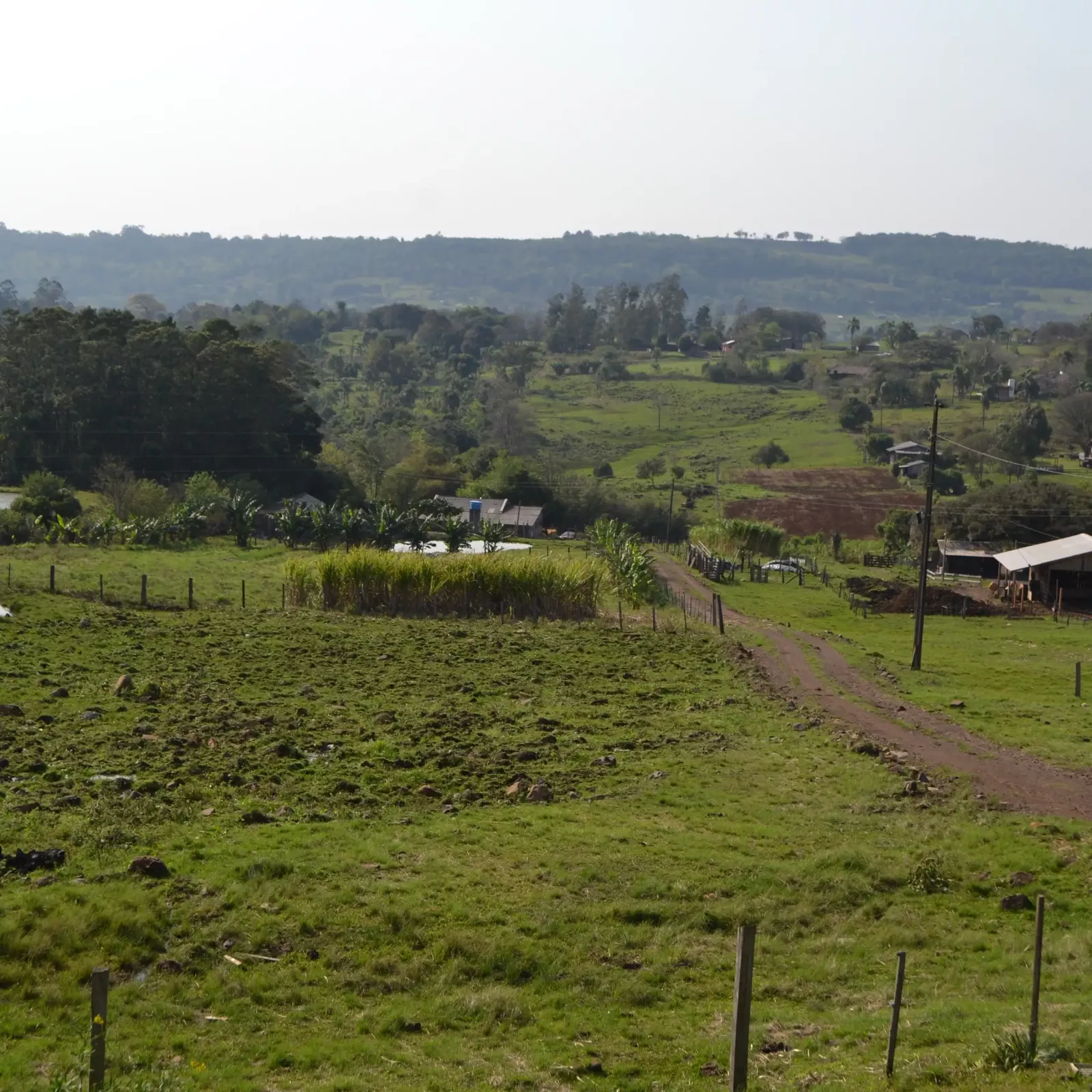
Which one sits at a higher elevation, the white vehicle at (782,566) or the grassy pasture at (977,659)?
the grassy pasture at (977,659)

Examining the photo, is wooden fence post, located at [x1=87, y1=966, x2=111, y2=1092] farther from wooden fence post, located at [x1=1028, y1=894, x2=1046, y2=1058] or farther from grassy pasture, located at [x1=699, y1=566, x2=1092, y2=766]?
grassy pasture, located at [x1=699, y1=566, x2=1092, y2=766]

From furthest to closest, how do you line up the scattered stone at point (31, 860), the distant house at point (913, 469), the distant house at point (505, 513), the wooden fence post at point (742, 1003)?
the distant house at point (913, 469) → the distant house at point (505, 513) → the scattered stone at point (31, 860) → the wooden fence post at point (742, 1003)

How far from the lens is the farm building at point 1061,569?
5400cm

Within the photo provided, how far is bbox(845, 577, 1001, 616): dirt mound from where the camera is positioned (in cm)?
5109

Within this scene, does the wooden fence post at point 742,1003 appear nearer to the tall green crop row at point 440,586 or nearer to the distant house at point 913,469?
the tall green crop row at point 440,586

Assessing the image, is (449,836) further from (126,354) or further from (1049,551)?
(126,354)

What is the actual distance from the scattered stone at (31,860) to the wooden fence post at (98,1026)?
554cm

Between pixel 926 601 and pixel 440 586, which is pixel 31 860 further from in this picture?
pixel 926 601

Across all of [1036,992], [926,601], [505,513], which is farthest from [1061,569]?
[1036,992]

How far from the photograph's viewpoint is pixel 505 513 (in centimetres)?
8119

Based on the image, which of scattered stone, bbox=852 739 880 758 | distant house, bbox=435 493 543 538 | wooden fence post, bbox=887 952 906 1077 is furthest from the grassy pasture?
distant house, bbox=435 493 543 538

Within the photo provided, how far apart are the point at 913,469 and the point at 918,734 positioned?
260 feet

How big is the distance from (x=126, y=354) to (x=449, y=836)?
66815mm

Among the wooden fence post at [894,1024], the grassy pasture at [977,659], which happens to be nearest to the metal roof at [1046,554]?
the grassy pasture at [977,659]
